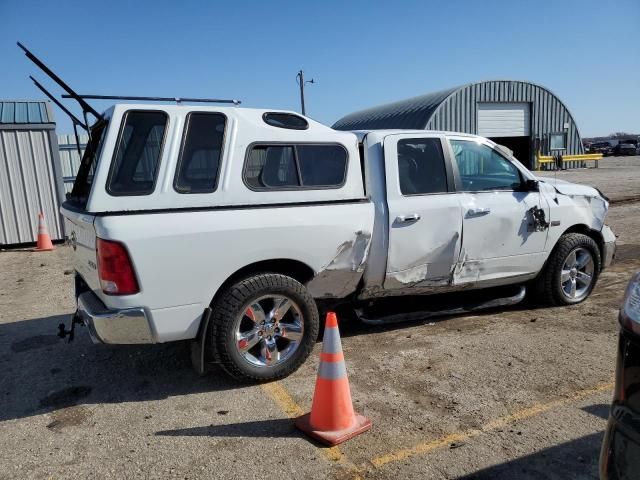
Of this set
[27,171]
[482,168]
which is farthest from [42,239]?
[482,168]

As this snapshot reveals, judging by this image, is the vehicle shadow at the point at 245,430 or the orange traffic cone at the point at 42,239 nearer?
the vehicle shadow at the point at 245,430

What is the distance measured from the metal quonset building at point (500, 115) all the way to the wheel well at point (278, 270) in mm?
→ 25499

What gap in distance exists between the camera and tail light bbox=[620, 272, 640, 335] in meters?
1.92

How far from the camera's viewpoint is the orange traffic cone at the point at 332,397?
10.2 ft

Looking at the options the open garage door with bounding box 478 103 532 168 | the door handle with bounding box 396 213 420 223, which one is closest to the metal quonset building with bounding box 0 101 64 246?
the door handle with bounding box 396 213 420 223

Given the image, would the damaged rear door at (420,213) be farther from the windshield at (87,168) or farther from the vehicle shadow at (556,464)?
the windshield at (87,168)

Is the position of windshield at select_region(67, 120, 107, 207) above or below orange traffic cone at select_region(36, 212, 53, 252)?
above

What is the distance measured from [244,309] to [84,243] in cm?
124

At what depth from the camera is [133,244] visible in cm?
329

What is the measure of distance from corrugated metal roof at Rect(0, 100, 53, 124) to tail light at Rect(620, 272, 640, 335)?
11640 millimetres

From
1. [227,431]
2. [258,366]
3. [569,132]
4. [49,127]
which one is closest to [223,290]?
[258,366]

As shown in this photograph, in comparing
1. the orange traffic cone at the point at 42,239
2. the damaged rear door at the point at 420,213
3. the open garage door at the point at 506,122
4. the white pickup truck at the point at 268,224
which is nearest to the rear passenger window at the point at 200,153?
the white pickup truck at the point at 268,224

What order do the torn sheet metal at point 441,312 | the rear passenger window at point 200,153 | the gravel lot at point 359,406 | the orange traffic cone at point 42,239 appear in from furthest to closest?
the orange traffic cone at point 42,239
the torn sheet metal at point 441,312
the rear passenger window at point 200,153
the gravel lot at point 359,406

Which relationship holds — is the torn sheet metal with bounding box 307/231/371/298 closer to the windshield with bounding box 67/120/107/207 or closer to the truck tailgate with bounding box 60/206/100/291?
the truck tailgate with bounding box 60/206/100/291
